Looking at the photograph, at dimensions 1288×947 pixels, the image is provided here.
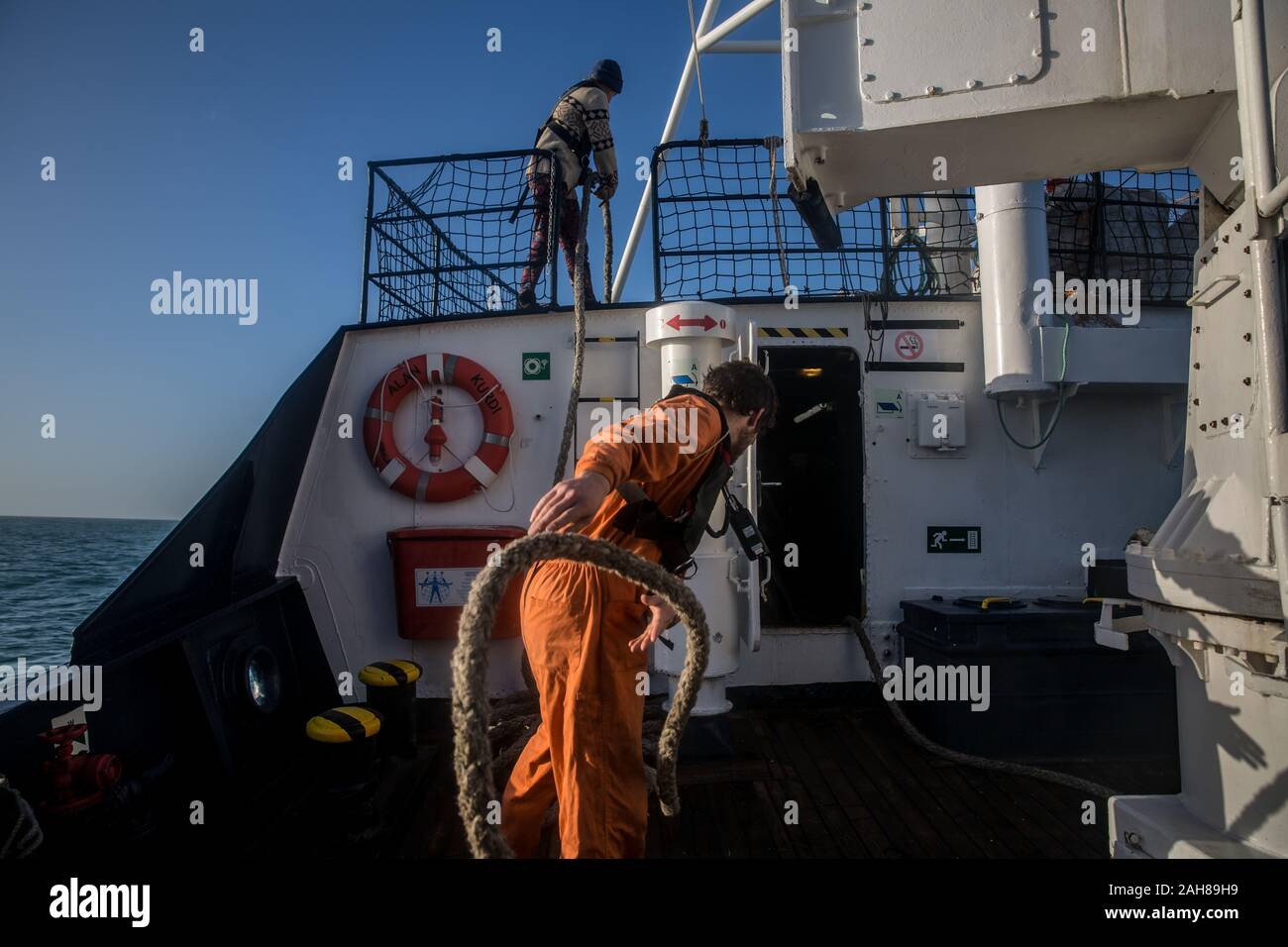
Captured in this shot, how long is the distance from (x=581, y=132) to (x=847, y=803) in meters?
4.12

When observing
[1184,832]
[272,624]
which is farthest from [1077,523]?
[272,624]

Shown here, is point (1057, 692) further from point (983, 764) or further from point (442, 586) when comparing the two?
point (442, 586)

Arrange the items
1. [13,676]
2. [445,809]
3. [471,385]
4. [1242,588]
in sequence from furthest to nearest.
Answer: [471,385] → [445,809] → [13,676] → [1242,588]

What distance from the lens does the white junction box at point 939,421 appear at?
3.90 m

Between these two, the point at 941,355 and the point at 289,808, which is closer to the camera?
the point at 289,808

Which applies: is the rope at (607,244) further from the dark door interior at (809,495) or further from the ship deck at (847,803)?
the ship deck at (847,803)

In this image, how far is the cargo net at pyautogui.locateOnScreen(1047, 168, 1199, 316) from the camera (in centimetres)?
420

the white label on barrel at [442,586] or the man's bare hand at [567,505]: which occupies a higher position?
the man's bare hand at [567,505]

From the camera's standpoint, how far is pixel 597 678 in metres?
1.76

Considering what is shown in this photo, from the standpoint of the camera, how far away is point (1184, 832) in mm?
1552

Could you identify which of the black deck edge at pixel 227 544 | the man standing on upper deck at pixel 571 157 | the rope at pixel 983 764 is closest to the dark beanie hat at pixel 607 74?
the man standing on upper deck at pixel 571 157

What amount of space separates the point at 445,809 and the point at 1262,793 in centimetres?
253

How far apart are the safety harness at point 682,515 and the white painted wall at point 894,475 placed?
6.62ft

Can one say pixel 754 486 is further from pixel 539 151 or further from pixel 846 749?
pixel 539 151
